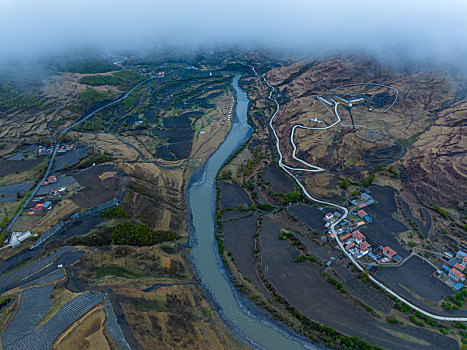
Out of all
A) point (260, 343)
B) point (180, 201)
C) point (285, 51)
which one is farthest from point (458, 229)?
point (285, 51)

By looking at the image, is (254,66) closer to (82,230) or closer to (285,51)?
(285,51)

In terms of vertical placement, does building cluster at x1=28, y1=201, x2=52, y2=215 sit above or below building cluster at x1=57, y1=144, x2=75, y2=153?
below

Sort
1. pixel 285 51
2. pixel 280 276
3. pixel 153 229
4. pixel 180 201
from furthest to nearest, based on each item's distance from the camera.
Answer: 1. pixel 285 51
2. pixel 180 201
3. pixel 153 229
4. pixel 280 276

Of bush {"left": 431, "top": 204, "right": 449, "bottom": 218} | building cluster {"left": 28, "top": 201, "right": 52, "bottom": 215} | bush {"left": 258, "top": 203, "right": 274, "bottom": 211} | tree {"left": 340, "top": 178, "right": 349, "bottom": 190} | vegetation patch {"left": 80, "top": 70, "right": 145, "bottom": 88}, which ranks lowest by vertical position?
bush {"left": 258, "top": 203, "right": 274, "bottom": 211}

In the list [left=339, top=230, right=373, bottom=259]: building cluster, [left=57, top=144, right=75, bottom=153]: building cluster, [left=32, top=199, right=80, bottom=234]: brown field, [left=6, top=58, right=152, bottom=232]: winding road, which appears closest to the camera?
[left=339, top=230, right=373, bottom=259]: building cluster

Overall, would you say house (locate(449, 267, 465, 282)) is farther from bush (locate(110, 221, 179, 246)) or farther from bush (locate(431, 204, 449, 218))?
bush (locate(110, 221, 179, 246))

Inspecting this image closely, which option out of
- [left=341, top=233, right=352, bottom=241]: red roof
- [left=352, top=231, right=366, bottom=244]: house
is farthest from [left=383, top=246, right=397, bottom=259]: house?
[left=341, top=233, right=352, bottom=241]: red roof

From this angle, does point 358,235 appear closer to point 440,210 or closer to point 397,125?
point 440,210
